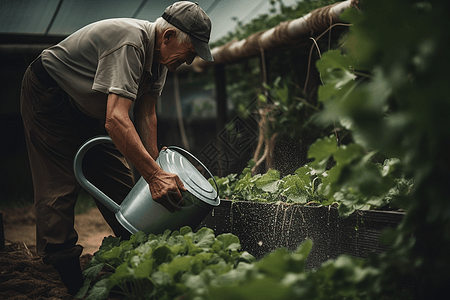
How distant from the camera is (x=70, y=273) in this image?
68.8 inches

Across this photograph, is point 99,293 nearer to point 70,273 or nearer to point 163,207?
point 163,207

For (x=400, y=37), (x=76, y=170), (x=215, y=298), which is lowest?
(x=76, y=170)

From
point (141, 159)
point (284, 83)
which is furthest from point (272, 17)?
point (141, 159)

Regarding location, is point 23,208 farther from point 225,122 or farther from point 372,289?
point 372,289

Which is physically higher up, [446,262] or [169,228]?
[446,262]

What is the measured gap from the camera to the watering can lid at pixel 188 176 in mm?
1521

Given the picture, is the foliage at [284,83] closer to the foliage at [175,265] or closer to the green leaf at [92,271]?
the foliage at [175,265]

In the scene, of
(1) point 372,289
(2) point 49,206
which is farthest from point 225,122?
(1) point 372,289

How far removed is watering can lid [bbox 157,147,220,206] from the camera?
59.9 inches

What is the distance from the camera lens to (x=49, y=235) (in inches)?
68.2

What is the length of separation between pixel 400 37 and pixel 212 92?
588 cm

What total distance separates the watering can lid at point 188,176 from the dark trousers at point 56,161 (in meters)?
0.53

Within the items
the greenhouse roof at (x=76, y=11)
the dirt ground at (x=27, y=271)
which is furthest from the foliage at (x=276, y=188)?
the greenhouse roof at (x=76, y=11)

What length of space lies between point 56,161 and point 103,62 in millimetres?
558
